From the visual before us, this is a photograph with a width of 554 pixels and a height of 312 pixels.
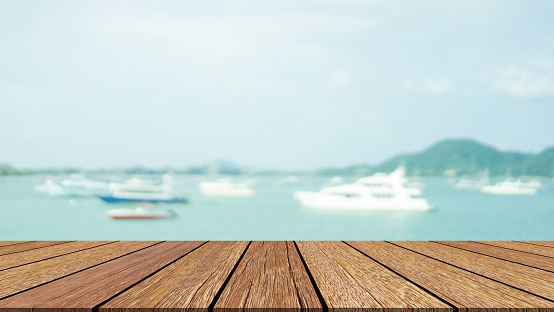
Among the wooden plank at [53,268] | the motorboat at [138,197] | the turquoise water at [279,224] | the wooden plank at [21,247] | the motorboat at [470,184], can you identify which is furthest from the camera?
the motorboat at [470,184]

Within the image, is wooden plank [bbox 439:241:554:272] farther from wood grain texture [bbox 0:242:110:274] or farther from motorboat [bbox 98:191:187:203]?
motorboat [bbox 98:191:187:203]

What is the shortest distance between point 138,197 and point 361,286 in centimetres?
2512

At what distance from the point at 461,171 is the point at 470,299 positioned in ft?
155

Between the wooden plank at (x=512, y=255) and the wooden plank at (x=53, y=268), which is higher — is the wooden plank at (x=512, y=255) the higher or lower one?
the higher one

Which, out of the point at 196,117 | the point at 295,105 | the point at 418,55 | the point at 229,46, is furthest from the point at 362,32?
the point at 196,117

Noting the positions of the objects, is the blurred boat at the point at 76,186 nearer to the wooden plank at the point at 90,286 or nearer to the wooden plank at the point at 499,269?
the wooden plank at the point at 90,286

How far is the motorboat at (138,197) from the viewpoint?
2397 centimetres

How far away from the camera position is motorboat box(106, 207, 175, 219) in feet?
75.5

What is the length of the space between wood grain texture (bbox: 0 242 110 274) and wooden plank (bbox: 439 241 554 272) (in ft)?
3.77

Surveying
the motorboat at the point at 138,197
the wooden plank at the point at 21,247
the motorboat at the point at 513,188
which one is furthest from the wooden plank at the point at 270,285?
the motorboat at the point at 513,188

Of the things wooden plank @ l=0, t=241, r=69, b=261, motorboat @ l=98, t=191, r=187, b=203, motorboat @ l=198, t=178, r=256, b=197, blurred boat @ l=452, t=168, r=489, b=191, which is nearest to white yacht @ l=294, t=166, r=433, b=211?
motorboat @ l=98, t=191, r=187, b=203

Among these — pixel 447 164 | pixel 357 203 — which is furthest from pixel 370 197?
pixel 447 164

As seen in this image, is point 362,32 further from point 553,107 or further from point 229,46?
point 553,107

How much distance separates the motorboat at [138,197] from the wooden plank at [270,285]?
24.7 metres
